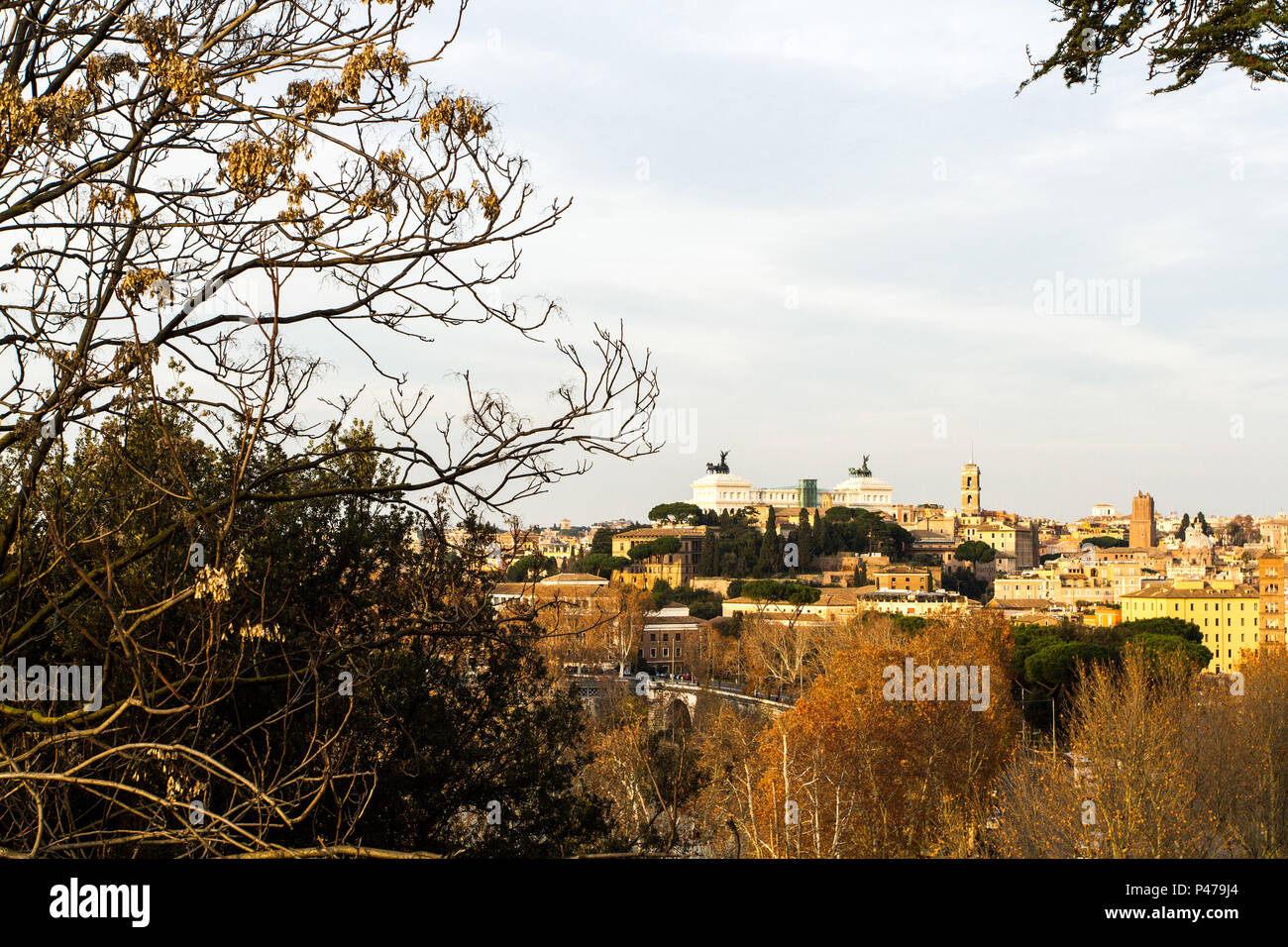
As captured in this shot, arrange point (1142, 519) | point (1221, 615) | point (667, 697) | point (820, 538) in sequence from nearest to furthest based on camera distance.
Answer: point (667, 697)
point (1221, 615)
point (820, 538)
point (1142, 519)

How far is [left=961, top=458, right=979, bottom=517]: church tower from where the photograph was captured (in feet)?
352

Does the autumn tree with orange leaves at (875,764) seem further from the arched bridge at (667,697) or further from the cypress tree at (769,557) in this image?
the cypress tree at (769,557)

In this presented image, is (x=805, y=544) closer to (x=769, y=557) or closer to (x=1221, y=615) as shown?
(x=769, y=557)

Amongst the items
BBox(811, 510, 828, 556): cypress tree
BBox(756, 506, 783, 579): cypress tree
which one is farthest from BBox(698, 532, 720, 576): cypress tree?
BBox(811, 510, 828, 556): cypress tree

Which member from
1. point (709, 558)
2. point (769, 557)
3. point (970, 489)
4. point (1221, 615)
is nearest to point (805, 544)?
point (769, 557)

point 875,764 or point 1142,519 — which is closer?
point 875,764

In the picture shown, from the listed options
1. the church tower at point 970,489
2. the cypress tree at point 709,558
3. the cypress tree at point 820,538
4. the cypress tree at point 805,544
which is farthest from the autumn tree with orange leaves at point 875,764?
the church tower at point 970,489

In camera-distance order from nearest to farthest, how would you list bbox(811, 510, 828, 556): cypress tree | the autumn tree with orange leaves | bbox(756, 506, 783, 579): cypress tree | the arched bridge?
1. the autumn tree with orange leaves
2. the arched bridge
3. bbox(756, 506, 783, 579): cypress tree
4. bbox(811, 510, 828, 556): cypress tree

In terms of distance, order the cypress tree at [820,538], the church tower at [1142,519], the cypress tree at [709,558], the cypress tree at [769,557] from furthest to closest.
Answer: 1. the church tower at [1142,519]
2. the cypress tree at [820,538]
3. the cypress tree at [709,558]
4. the cypress tree at [769,557]

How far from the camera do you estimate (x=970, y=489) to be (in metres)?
108

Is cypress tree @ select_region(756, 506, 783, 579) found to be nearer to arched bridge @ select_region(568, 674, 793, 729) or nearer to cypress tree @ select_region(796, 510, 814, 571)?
cypress tree @ select_region(796, 510, 814, 571)

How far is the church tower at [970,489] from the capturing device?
4227 inches

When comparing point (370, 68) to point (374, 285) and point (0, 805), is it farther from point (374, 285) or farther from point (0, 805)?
point (0, 805)

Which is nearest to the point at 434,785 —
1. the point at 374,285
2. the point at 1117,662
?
the point at 374,285
